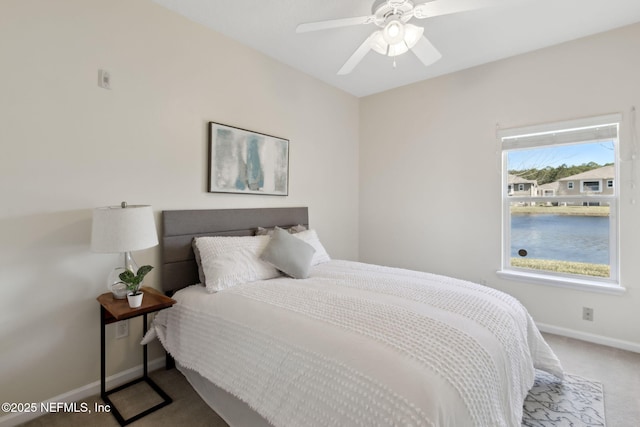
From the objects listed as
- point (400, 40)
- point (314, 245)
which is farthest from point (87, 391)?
point (400, 40)

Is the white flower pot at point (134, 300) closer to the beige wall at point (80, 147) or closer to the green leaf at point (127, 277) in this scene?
the green leaf at point (127, 277)

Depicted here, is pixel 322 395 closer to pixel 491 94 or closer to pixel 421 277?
pixel 421 277

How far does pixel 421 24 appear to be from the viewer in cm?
240

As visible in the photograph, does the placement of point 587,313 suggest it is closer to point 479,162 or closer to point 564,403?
point 564,403

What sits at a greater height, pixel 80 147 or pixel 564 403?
pixel 80 147

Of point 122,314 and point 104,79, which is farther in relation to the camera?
point 104,79

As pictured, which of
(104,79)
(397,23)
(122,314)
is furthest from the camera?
(104,79)

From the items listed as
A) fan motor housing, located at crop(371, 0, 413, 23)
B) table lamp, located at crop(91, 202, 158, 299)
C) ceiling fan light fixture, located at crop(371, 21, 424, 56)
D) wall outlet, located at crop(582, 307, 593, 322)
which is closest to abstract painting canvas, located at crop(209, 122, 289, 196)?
table lamp, located at crop(91, 202, 158, 299)

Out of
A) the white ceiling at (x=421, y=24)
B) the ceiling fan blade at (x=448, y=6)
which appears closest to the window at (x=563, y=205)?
the white ceiling at (x=421, y=24)

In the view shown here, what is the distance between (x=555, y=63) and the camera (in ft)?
9.13

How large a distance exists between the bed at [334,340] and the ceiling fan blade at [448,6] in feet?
5.31

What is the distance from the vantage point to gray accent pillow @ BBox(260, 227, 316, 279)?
232 cm

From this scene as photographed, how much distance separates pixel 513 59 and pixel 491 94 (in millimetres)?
353

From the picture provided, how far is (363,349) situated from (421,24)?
2.47m
